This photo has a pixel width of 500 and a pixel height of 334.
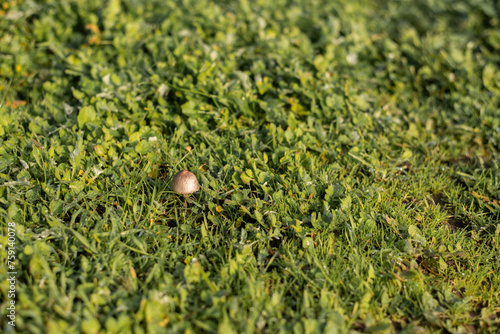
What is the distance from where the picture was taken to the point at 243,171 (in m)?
3.00

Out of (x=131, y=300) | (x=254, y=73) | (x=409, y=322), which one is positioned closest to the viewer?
(x=131, y=300)

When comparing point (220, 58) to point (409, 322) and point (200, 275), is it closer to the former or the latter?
point (200, 275)

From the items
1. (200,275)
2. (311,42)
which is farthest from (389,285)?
(311,42)

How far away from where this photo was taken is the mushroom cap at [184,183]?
271cm

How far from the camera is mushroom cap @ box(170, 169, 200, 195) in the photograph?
271cm

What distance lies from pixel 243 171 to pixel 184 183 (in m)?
0.49

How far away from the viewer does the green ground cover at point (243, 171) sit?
2.24 metres

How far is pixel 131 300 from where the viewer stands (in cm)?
215

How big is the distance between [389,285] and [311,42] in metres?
3.12

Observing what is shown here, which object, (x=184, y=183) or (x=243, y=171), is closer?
(x=184, y=183)

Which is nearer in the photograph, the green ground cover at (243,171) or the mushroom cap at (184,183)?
the green ground cover at (243,171)

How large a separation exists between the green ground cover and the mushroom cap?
155 mm

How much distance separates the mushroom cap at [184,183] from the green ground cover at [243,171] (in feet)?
0.51

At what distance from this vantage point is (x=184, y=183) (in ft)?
8.89
